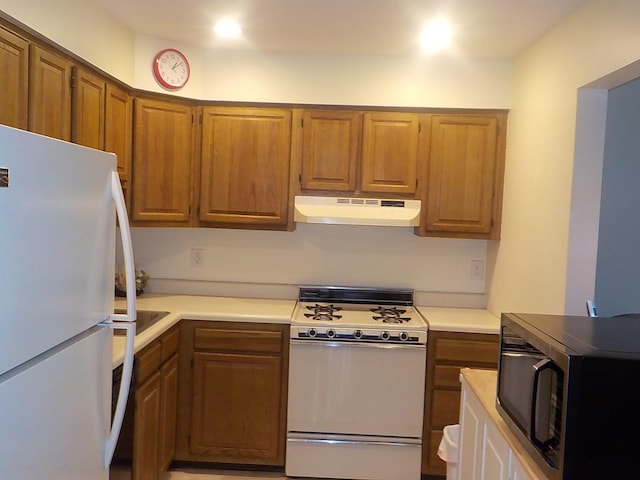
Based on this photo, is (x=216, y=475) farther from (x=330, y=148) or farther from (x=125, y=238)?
(x=330, y=148)

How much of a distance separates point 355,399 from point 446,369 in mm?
530

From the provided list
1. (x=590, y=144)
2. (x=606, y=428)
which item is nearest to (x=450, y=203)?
(x=590, y=144)

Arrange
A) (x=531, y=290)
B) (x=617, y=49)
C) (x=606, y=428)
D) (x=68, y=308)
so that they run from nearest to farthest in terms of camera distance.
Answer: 1. (x=606, y=428)
2. (x=68, y=308)
3. (x=617, y=49)
4. (x=531, y=290)

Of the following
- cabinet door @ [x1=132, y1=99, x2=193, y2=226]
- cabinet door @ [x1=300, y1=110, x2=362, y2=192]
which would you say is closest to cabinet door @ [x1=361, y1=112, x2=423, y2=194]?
cabinet door @ [x1=300, y1=110, x2=362, y2=192]

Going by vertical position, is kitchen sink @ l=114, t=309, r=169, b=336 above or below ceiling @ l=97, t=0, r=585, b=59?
below

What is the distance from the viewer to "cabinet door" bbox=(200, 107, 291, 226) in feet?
10.3

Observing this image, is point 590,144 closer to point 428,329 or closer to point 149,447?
point 428,329

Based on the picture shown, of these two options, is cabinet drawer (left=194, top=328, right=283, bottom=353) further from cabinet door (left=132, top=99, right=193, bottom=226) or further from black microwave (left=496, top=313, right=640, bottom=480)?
black microwave (left=496, top=313, right=640, bottom=480)

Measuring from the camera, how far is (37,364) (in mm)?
1166

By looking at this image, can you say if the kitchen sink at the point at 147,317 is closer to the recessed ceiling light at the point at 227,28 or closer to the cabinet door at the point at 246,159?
the cabinet door at the point at 246,159

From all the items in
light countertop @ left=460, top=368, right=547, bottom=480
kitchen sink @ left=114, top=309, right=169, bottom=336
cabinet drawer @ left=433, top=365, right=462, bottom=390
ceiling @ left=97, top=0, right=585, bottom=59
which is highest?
ceiling @ left=97, top=0, right=585, bottom=59

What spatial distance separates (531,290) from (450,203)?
0.74 m

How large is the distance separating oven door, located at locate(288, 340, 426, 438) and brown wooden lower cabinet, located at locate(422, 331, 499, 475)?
0.18 ft

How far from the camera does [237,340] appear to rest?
2.89 metres
